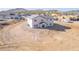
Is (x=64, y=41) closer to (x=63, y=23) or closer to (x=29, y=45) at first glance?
(x=63, y=23)

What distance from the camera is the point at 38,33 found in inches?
73.3

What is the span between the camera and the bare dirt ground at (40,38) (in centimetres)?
186

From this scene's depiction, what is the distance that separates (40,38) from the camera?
6.11ft

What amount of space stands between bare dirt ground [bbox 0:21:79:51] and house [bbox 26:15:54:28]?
0.03m

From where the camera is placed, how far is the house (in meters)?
1.86

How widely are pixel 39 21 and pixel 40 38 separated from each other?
0.14 m

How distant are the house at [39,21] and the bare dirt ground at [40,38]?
0.03 m

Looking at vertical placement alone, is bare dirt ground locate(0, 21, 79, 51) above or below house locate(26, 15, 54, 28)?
below
